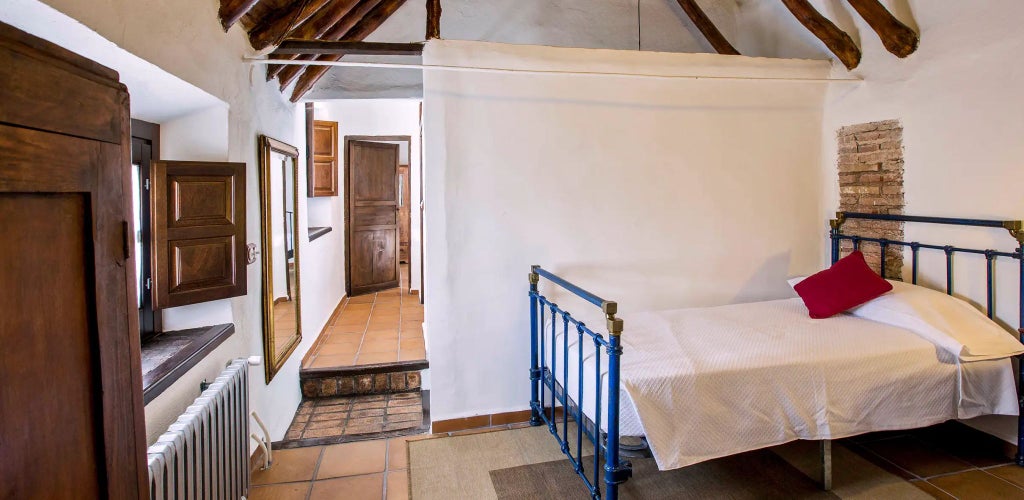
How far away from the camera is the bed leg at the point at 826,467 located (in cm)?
224

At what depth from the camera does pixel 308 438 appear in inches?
126

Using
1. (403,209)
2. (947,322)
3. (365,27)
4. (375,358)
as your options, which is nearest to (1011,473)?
(947,322)

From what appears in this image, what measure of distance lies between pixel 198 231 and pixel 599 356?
1.73 metres

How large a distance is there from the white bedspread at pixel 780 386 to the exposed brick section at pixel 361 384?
6.07 feet

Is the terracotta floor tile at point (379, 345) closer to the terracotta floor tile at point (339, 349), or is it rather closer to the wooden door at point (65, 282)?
the terracotta floor tile at point (339, 349)

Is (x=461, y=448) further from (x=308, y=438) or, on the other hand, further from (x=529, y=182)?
(x=529, y=182)

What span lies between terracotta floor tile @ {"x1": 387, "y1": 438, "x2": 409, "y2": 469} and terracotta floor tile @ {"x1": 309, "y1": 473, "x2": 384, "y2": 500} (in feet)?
0.33

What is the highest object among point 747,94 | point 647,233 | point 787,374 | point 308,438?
point 747,94

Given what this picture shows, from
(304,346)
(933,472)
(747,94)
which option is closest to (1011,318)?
(933,472)

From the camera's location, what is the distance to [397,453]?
8.99ft

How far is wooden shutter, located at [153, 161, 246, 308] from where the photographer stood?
2186 mm

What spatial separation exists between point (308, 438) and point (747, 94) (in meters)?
3.26

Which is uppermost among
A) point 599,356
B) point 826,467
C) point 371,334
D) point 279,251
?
point 279,251

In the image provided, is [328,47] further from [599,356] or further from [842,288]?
[842,288]
